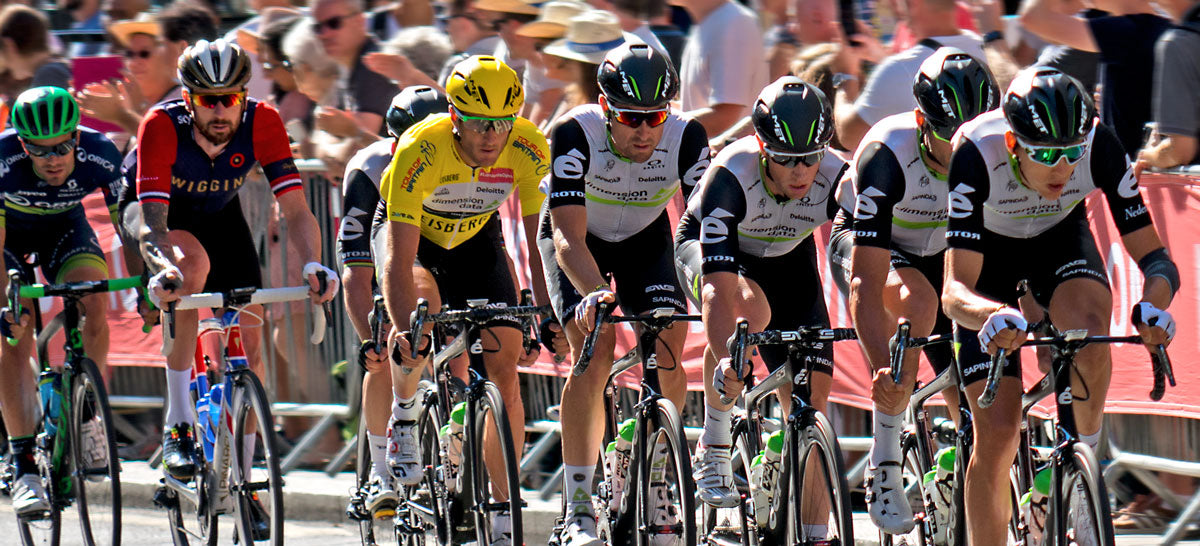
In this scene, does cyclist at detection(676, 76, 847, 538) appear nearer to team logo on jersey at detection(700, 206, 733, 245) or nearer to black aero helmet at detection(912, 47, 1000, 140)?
team logo on jersey at detection(700, 206, 733, 245)

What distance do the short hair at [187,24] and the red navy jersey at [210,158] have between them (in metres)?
2.59

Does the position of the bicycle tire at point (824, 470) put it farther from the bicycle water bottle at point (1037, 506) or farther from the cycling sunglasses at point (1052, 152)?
the cycling sunglasses at point (1052, 152)

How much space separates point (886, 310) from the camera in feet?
20.5

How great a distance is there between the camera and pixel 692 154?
6.56 m

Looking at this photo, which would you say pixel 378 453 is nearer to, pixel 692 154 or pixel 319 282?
pixel 319 282

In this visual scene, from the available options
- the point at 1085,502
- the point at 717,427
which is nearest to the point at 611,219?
the point at 717,427

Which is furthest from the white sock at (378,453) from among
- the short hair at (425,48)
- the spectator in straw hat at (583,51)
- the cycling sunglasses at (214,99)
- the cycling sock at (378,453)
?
the short hair at (425,48)

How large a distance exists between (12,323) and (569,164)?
2.79 m

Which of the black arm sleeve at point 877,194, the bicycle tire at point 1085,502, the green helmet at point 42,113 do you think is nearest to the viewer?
the bicycle tire at point 1085,502

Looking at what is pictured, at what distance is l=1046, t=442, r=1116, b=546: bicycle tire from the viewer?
4633mm

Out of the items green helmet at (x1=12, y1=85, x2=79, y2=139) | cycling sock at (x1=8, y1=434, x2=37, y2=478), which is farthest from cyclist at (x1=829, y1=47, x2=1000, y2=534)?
cycling sock at (x1=8, y1=434, x2=37, y2=478)

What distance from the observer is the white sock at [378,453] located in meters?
7.09

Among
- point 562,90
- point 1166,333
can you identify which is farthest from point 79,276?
point 1166,333

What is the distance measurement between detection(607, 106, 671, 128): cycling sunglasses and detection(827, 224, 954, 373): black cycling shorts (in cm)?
80
